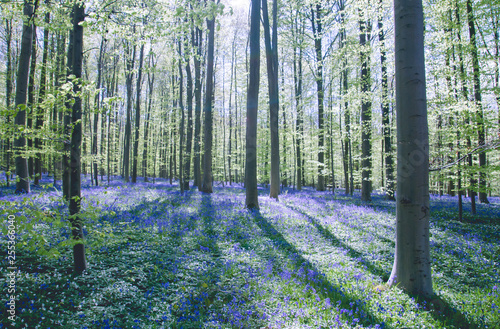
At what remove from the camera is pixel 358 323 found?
3.53 meters

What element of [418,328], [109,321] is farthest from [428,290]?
[109,321]

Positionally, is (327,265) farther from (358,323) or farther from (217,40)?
(217,40)

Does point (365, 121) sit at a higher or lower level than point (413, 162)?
higher

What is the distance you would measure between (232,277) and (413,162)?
→ 4111mm

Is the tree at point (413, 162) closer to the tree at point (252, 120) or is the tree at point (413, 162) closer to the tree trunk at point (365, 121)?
the tree at point (252, 120)

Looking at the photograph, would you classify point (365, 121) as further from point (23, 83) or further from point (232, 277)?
point (23, 83)

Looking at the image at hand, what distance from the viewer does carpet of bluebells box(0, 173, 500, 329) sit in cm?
348

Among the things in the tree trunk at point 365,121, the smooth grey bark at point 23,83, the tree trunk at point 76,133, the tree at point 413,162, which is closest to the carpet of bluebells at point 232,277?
the tree trunk at point 76,133

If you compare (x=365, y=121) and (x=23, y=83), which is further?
(x=365, y=121)

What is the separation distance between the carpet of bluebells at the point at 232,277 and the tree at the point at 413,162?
1.74 feet

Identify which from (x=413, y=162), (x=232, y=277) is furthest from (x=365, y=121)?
(x=232, y=277)

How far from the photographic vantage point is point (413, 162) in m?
4.23

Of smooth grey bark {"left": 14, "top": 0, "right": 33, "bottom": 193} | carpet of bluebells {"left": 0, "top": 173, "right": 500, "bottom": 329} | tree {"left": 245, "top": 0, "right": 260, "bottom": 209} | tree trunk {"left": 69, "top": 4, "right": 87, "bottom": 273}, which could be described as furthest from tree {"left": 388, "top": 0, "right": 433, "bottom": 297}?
smooth grey bark {"left": 14, "top": 0, "right": 33, "bottom": 193}

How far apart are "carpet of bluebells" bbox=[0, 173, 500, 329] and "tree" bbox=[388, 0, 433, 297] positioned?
529 millimetres
